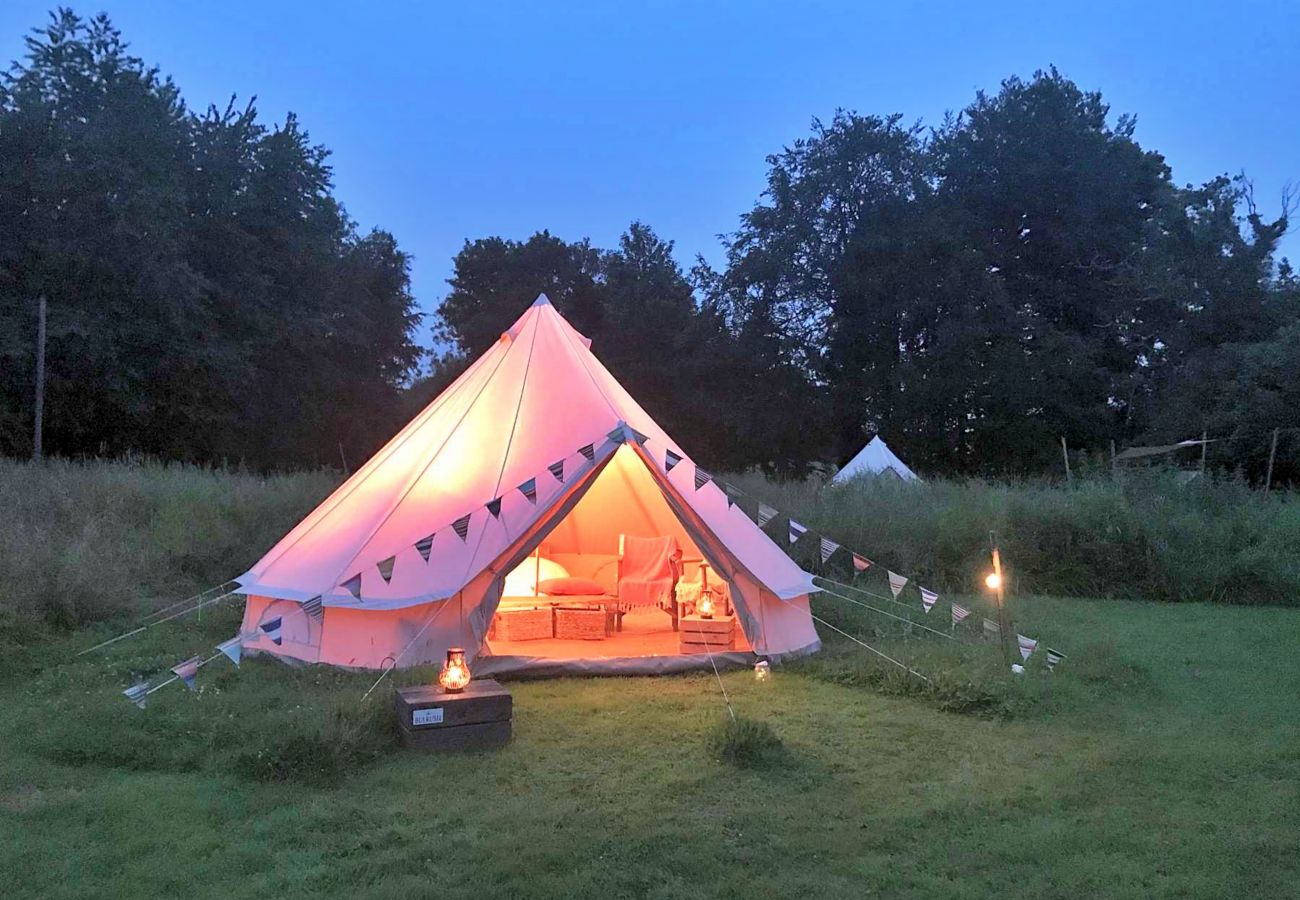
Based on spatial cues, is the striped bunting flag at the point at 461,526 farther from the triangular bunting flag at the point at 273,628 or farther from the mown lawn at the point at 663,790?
the triangular bunting flag at the point at 273,628

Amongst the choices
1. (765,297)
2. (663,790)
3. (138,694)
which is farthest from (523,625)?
(765,297)

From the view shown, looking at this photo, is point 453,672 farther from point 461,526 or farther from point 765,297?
point 765,297

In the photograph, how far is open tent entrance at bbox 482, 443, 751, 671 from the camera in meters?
6.43

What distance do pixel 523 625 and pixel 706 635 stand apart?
1453 millimetres

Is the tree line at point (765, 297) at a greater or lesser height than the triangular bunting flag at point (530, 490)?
greater

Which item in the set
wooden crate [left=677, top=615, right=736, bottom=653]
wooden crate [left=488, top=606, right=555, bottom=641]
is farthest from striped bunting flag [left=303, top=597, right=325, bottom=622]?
wooden crate [left=677, top=615, right=736, bottom=653]

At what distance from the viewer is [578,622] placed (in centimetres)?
722

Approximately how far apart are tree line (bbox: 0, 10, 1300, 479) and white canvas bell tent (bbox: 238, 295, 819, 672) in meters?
10.3

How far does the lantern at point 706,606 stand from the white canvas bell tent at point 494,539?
213 millimetres

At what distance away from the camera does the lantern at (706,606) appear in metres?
6.67

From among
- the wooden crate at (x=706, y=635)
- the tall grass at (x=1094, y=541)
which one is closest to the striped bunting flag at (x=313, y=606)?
the wooden crate at (x=706, y=635)

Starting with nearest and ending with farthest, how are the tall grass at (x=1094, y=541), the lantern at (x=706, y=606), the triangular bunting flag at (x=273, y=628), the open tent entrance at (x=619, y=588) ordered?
the triangular bunting flag at (x=273, y=628) → the open tent entrance at (x=619, y=588) → the lantern at (x=706, y=606) → the tall grass at (x=1094, y=541)

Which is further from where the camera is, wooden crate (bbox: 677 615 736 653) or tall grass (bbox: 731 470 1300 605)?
tall grass (bbox: 731 470 1300 605)

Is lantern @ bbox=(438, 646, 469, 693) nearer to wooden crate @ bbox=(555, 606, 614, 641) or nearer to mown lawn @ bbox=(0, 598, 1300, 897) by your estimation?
mown lawn @ bbox=(0, 598, 1300, 897)
